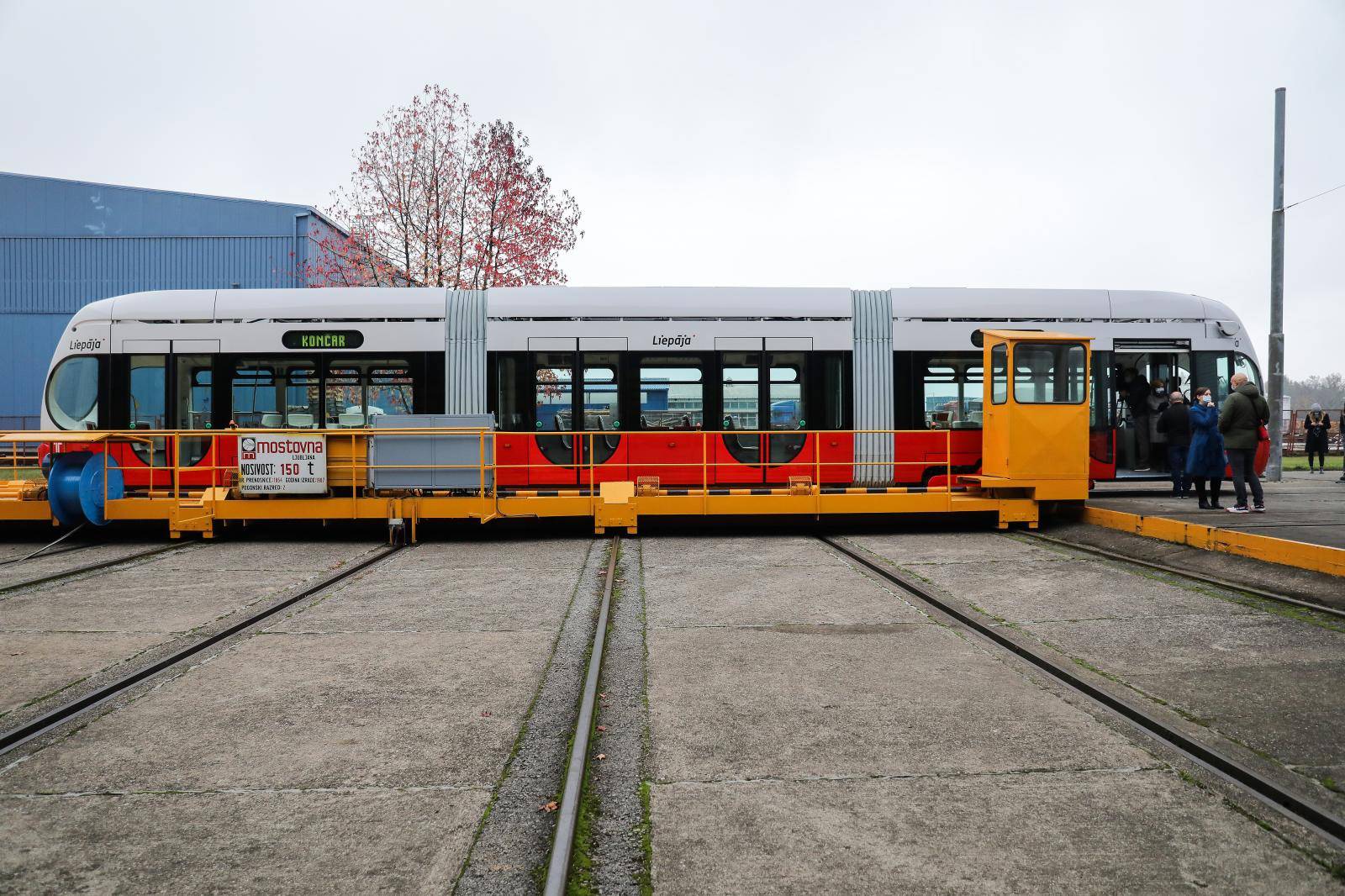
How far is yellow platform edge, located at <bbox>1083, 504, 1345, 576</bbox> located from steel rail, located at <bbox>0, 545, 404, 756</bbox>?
28.8ft

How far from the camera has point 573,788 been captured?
11.2 feet

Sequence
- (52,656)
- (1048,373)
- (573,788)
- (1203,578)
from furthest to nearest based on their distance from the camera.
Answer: (1048,373), (1203,578), (52,656), (573,788)

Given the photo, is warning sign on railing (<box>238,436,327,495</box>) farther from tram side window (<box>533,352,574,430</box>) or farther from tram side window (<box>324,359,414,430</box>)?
tram side window (<box>533,352,574,430</box>)

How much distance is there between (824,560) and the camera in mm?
9594

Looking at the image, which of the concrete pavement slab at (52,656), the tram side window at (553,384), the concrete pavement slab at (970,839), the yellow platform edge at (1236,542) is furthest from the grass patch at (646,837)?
the tram side window at (553,384)

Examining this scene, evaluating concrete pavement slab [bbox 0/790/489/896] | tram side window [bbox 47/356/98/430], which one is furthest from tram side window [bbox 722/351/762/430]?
concrete pavement slab [bbox 0/790/489/896]

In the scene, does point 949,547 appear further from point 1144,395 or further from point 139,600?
point 139,600

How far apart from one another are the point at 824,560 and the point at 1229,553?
3.96 m

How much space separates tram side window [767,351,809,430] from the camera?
1331 cm

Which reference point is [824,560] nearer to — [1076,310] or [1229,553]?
[1229,553]

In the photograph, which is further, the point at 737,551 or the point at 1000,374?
the point at 1000,374

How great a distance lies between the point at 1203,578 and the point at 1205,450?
511 cm

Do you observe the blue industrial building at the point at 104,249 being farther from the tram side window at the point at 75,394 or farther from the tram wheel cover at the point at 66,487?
the tram wheel cover at the point at 66,487

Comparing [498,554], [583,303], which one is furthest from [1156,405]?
[498,554]
